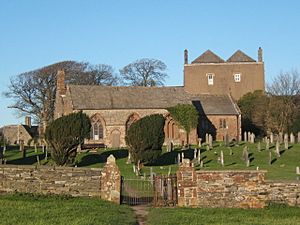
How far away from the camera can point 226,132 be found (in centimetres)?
6688

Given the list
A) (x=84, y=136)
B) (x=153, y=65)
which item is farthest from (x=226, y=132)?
(x=84, y=136)

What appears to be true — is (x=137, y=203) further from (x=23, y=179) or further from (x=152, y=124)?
(x=152, y=124)

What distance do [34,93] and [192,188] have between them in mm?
61689

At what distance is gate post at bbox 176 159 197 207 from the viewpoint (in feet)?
62.6

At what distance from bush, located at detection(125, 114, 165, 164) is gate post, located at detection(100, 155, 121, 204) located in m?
17.2

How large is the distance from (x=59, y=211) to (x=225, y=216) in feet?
16.3

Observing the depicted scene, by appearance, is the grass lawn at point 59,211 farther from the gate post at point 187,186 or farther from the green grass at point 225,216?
the gate post at point 187,186

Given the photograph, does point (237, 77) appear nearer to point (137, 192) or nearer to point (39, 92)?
point (39, 92)

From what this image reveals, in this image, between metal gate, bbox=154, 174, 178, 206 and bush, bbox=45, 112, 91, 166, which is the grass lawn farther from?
bush, bbox=45, 112, 91, 166

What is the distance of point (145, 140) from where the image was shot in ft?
123

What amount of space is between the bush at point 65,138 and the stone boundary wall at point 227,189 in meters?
17.4

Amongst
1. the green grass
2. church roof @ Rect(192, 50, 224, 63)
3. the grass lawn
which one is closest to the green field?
the grass lawn

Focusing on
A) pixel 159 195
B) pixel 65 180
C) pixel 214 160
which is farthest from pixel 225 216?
pixel 214 160

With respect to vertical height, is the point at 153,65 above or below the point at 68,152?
above
